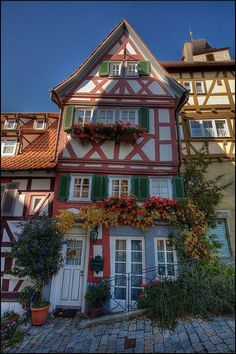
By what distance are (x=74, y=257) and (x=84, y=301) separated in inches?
59.9

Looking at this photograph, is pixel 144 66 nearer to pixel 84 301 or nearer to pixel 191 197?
pixel 191 197

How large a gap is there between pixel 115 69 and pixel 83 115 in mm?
2990

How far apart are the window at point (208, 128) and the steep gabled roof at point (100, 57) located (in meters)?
3.19

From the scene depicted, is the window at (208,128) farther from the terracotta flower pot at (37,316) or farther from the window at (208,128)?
the terracotta flower pot at (37,316)

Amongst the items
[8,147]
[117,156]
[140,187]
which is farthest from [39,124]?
[140,187]

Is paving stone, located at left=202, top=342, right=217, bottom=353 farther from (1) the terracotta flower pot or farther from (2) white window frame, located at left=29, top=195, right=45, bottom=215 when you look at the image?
(2) white window frame, located at left=29, top=195, right=45, bottom=215

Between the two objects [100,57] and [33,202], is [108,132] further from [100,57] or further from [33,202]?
[100,57]

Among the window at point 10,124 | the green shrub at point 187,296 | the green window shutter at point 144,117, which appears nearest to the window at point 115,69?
the green window shutter at point 144,117

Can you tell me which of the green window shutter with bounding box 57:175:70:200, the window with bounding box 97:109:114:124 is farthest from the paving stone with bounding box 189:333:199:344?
the window with bounding box 97:109:114:124

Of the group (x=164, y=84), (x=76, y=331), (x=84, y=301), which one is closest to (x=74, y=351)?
(x=76, y=331)

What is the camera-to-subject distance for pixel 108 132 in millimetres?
9625

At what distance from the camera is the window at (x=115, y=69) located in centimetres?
1115

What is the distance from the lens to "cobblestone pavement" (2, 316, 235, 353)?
502 cm

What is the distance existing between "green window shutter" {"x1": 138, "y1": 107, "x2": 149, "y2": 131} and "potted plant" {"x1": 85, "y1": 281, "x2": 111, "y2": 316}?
6.48 m
